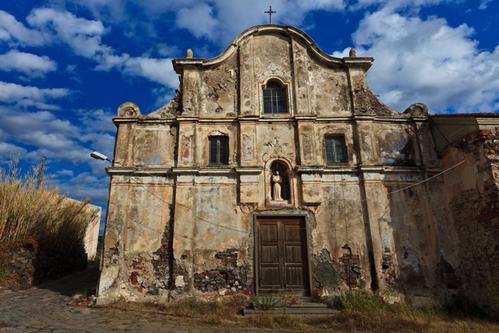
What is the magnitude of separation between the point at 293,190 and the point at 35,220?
32.3 feet

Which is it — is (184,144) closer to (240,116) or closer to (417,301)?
(240,116)

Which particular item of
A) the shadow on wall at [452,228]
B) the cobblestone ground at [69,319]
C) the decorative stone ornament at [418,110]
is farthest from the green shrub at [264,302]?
the decorative stone ornament at [418,110]

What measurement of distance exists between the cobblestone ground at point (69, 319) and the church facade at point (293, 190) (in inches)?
44.9

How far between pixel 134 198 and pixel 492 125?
1074 cm

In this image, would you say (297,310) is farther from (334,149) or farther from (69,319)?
(69,319)

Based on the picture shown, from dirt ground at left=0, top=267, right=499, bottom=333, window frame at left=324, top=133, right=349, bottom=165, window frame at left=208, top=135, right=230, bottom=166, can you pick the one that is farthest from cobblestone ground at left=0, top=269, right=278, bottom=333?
window frame at left=324, top=133, right=349, bottom=165

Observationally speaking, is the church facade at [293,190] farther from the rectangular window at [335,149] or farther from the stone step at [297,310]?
the stone step at [297,310]

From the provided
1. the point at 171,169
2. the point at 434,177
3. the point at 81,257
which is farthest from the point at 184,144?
the point at 81,257

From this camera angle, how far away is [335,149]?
1149cm

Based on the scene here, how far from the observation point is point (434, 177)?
35.9 feet

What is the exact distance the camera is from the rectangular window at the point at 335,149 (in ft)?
37.2

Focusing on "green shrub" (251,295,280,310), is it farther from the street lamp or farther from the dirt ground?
the street lamp

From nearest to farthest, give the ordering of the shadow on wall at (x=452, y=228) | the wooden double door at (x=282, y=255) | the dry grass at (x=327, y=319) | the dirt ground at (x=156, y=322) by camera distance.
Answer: the dirt ground at (x=156, y=322), the dry grass at (x=327, y=319), the shadow on wall at (x=452, y=228), the wooden double door at (x=282, y=255)

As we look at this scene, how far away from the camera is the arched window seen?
39.3ft
